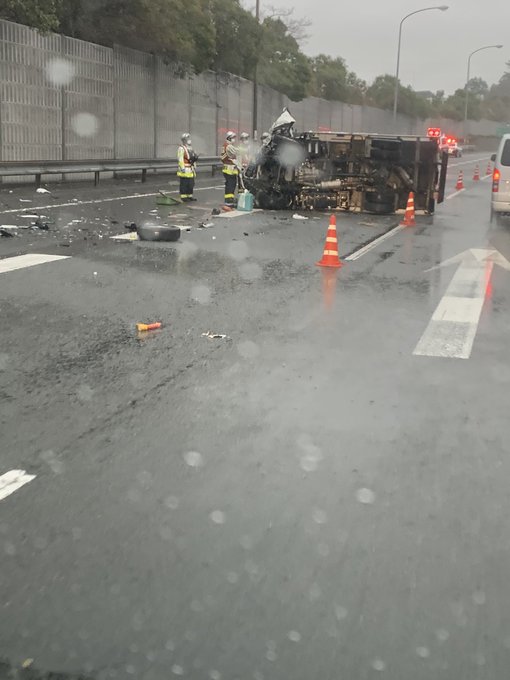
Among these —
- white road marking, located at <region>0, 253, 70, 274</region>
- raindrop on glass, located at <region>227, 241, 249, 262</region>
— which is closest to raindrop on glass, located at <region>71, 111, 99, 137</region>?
raindrop on glass, located at <region>227, 241, 249, 262</region>

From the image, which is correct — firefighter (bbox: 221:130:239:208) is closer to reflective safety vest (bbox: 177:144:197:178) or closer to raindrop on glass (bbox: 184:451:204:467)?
reflective safety vest (bbox: 177:144:197:178)

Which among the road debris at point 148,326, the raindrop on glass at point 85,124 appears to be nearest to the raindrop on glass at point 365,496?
the road debris at point 148,326

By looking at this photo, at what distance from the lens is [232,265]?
11.1 m

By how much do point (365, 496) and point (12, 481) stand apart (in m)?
1.72

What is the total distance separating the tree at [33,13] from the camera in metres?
24.2

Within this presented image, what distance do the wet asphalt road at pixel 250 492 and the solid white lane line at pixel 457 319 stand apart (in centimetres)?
17

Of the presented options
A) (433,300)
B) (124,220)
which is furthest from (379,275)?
(124,220)

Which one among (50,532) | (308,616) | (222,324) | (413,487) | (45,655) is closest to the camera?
(45,655)

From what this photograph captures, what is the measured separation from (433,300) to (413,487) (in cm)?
536

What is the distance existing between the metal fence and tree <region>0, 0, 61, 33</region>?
41 cm

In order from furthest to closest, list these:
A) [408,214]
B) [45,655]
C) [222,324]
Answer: [408,214]
[222,324]
[45,655]

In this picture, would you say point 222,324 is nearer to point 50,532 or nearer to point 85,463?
point 85,463

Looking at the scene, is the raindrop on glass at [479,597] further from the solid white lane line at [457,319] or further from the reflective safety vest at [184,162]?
the reflective safety vest at [184,162]

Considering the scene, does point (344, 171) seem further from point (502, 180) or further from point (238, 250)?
point (238, 250)
